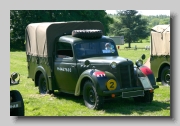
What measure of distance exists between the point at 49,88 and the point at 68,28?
179 cm

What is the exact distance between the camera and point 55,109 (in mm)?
11555

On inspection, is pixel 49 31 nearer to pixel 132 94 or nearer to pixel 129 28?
pixel 129 28

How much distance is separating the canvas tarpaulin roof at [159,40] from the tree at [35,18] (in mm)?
1958

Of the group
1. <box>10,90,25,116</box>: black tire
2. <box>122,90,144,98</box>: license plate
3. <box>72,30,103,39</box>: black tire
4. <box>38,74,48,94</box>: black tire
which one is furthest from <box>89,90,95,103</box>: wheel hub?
<box>38,74,48,94</box>: black tire

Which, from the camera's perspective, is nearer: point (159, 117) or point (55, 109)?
point (159, 117)

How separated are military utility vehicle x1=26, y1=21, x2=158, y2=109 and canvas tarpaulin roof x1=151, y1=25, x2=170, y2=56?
236 centimetres

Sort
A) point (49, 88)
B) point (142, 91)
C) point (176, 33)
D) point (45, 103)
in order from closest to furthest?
1. point (176, 33)
2. point (142, 91)
3. point (45, 103)
4. point (49, 88)

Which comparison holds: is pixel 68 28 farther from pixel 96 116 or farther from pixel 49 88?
pixel 96 116

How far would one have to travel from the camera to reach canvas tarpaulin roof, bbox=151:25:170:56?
48.9ft

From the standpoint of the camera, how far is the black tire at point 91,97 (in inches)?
440

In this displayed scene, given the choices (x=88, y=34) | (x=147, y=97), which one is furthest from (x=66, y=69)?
(x=147, y=97)

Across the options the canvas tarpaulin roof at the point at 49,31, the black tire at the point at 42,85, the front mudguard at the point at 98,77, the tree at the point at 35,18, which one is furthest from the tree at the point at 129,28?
the black tire at the point at 42,85

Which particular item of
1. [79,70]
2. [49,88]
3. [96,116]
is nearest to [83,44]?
[79,70]

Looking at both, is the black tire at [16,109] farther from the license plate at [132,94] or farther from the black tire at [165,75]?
the black tire at [165,75]
